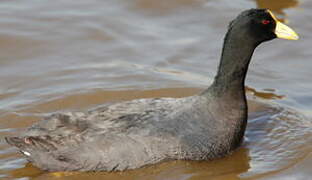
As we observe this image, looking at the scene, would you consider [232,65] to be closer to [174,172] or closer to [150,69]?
[174,172]

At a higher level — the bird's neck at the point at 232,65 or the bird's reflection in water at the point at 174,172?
the bird's neck at the point at 232,65

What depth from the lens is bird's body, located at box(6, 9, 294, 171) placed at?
8.30m

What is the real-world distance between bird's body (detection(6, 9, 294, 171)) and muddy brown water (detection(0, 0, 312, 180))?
0.62 feet

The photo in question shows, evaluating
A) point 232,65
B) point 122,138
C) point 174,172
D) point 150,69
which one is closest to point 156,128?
point 122,138

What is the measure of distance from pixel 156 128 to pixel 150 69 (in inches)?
128

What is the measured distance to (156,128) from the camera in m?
8.39

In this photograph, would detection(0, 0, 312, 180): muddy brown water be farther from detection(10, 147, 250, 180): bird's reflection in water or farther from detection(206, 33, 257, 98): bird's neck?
detection(206, 33, 257, 98): bird's neck

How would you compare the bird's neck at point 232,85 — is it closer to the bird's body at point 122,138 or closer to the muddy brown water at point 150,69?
the bird's body at point 122,138

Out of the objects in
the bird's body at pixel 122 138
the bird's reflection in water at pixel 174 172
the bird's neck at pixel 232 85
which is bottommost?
the bird's reflection in water at pixel 174 172

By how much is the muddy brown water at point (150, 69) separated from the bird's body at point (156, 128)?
190mm

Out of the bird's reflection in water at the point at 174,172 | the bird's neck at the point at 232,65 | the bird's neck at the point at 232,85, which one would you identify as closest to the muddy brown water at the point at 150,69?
the bird's reflection in water at the point at 174,172

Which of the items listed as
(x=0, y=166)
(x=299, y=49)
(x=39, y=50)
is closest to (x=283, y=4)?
(x=299, y=49)

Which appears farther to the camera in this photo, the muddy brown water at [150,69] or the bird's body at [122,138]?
the muddy brown water at [150,69]

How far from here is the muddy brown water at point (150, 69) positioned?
885cm
